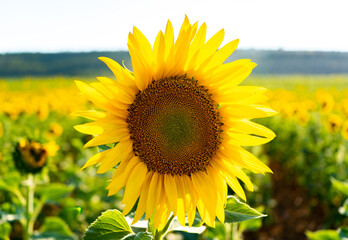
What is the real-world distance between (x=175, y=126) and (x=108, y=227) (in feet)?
1.73

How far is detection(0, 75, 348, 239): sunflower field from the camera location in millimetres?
2793

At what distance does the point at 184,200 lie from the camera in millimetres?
1547

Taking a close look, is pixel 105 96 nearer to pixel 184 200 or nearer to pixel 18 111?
pixel 184 200

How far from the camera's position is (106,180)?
3.81 metres

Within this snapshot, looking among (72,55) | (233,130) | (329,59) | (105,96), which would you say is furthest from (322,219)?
(329,59)

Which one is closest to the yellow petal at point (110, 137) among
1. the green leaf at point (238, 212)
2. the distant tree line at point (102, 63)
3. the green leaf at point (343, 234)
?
the green leaf at point (238, 212)

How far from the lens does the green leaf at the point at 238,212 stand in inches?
59.5

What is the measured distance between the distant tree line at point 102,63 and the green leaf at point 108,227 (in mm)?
30066

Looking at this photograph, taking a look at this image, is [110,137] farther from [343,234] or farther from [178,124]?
[343,234]

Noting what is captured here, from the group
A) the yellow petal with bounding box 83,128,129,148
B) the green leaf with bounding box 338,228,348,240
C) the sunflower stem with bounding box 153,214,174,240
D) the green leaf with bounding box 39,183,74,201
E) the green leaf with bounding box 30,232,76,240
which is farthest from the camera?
the green leaf with bounding box 39,183,74,201

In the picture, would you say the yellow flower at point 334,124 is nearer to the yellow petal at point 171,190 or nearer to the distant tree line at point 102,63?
the yellow petal at point 171,190

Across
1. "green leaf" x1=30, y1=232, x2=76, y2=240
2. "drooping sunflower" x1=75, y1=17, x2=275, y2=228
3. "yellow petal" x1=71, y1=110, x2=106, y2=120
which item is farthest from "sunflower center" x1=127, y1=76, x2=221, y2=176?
"green leaf" x1=30, y1=232, x2=76, y2=240

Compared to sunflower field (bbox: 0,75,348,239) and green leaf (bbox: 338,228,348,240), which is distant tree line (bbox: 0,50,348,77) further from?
green leaf (bbox: 338,228,348,240)

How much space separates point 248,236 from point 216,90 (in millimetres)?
4506
